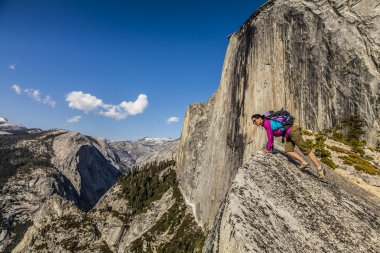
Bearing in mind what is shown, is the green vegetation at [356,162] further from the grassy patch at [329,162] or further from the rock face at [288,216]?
the rock face at [288,216]

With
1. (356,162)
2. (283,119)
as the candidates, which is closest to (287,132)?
(283,119)

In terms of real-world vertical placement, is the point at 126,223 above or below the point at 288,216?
below

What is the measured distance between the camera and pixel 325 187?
37.6ft

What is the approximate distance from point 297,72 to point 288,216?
46718mm

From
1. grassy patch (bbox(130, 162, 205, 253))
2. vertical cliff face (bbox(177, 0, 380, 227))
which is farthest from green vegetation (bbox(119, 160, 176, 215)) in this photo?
vertical cliff face (bbox(177, 0, 380, 227))

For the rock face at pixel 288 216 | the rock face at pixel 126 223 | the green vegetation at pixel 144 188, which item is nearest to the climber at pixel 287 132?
the rock face at pixel 288 216

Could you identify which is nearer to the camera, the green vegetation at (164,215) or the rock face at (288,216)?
the rock face at (288,216)

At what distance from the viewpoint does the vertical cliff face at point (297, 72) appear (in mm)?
39906

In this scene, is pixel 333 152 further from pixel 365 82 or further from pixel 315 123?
pixel 315 123

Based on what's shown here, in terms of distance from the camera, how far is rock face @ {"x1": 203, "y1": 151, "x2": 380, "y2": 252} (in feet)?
24.9

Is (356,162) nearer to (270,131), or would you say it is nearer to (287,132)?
(287,132)

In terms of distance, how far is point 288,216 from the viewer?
891 centimetres

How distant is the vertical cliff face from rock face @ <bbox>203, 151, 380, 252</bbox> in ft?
102

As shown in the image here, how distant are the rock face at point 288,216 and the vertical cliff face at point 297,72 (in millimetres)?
31033
